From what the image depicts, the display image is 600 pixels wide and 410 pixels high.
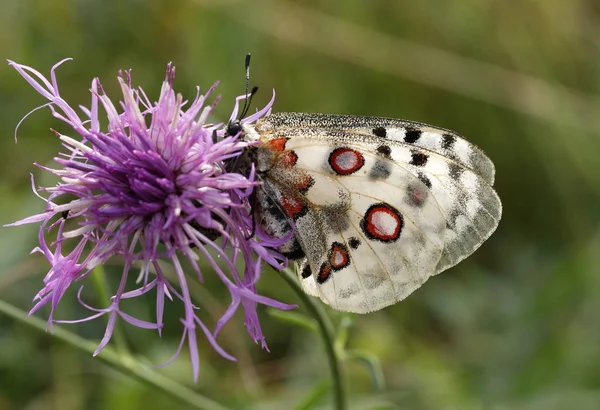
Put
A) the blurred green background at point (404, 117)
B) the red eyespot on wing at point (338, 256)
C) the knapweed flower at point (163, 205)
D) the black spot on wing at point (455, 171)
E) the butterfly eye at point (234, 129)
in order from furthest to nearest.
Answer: the blurred green background at point (404, 117)
the black spot on wing at point (455, 171)
the red eyespot on wing at point (338, 256)
the butterfly eye at point (234, 129)
the knapweed flower at point (163, 205)

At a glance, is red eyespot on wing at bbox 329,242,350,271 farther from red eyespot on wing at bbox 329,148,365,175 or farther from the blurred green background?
the blurred green background

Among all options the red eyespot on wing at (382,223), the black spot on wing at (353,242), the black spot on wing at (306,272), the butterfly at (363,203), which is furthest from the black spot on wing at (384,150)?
the black spot on wing at (306,272)

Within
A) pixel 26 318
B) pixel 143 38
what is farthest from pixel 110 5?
pixel 26 318

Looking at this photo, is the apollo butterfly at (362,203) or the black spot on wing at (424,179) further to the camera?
the black spot on wing at (424,179)

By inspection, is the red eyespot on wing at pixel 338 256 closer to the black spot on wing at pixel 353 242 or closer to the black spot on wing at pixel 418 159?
the black spot on wing at pixel 353 242

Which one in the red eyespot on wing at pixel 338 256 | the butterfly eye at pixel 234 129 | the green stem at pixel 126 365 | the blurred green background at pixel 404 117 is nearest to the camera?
the butterfly eye at pixel 234 129

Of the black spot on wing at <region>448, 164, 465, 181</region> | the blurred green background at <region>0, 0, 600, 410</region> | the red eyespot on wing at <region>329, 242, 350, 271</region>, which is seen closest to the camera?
the red eyespot on wing at <region>329, 242, 350, 271</region>

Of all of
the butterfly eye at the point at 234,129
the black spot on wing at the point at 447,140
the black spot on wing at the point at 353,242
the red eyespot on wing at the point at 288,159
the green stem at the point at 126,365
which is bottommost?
the green stem at the point at 126,365

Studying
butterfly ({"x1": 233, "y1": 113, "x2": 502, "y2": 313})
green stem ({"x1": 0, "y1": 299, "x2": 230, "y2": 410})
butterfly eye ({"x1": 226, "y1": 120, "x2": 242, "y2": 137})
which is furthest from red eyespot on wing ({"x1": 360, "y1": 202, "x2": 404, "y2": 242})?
green stem ({"x1": 0, "y1": 299, "x2": 230, "y2": 410})
